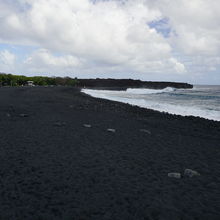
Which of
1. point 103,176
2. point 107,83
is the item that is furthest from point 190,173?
point 107,83

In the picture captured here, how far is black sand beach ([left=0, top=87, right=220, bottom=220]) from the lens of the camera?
4289 millimetres

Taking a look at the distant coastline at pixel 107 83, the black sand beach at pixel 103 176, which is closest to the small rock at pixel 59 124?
the black sand beach at pixel 103 176

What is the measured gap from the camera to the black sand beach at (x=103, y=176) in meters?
4.29

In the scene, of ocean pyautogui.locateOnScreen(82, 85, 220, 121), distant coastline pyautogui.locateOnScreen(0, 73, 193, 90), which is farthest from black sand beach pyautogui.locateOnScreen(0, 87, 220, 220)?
distant coastline pyautogui.locateOnScreen(0, 73, 193, 90)

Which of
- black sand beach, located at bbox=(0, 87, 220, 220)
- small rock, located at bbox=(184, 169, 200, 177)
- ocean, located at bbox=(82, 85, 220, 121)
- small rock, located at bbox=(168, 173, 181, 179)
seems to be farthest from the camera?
ocean, located at bbox=(82, 85, 220, 121)

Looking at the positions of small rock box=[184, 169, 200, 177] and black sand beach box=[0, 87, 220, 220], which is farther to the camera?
small rock box=[184, 169, 200, 177]

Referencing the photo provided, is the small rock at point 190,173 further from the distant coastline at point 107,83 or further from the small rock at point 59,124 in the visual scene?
the distant coastline at point 107,83

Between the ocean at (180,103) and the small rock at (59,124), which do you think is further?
the ocean at (180,103)

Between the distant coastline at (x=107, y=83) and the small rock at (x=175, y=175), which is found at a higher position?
the small rock at (x=175, y=175)

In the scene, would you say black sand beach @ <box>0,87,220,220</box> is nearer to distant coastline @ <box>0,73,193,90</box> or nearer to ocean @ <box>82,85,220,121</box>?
ocean @ <box>82,85,220,121</box>

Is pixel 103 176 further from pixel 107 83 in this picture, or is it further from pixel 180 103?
pixel 107 83

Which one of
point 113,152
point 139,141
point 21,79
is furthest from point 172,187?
point 21,79

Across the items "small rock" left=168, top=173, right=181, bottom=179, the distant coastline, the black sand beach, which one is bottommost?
the distant coastline

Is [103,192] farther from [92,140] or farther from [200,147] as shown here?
[200,147]
